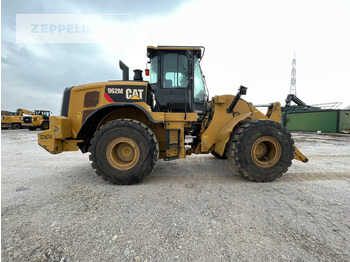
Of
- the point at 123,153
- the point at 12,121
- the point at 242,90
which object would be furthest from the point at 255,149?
the point at 12,121

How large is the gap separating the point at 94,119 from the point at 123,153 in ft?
3.38

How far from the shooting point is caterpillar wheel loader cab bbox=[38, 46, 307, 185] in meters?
2.96

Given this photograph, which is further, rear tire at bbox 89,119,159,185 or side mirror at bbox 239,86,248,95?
side mirror at bbox 239,86,248,95

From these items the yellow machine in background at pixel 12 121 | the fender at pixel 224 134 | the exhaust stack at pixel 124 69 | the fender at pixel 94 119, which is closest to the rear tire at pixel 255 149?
the fender at pixel 224 134

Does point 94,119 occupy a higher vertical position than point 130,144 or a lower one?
higher

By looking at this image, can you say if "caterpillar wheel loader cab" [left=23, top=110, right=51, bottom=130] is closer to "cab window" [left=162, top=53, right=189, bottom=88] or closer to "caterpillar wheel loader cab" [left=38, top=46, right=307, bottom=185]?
"caterpillar wheel loader cab" [left=38, top=46, right=307, bottom=185]

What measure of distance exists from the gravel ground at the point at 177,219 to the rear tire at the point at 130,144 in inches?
8.1

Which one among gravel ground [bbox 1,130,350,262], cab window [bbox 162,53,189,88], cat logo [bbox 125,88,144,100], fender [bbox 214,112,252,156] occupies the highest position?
cab window [bbox 162,53,189,88]

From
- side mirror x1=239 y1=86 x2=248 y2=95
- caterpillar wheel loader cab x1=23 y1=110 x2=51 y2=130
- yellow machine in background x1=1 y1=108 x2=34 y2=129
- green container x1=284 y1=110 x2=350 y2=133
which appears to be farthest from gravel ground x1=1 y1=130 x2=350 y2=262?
yellow machine in background x1=1 y1=108 x2=34 y2=129

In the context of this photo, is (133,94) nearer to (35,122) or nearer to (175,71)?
(175,71)

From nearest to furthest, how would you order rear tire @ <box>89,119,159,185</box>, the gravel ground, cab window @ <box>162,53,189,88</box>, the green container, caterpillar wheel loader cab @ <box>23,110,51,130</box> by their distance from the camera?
the gravel ground
rear tire @ <box>89,119,159,185</box>
cab window @ <box>162,53,189,88</box>
the green container
caterpillar wheel loader cab @ <box>23,110,51,130</box>

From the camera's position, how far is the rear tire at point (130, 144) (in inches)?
116

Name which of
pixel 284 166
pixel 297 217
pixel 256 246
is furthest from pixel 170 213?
pixel 284 166

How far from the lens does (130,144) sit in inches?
117
